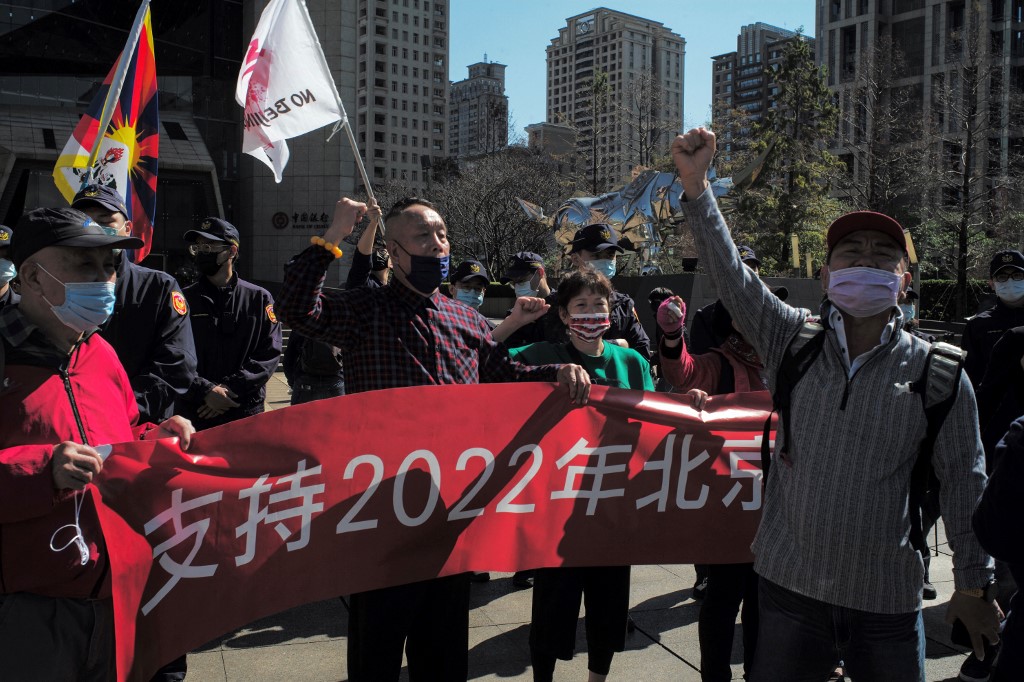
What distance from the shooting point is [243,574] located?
325 cm

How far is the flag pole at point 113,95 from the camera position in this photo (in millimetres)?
5439

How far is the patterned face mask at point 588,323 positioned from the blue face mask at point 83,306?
2.05 m

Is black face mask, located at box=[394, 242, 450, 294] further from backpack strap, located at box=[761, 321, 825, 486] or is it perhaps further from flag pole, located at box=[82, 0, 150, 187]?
flag pole, located at box=[82, 0, 150, 187]

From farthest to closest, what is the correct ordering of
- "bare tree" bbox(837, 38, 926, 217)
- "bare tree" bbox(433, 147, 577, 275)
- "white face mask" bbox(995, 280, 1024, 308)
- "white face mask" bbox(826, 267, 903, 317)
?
"bare tree" bbox(433, 147, 577, 275)
"bare tree" bbox(837, 38, 926, 217)
"white face mask" bbox(995, 280, 1024, 308)
"white face mask" bbox(826, 267, 903, 317)

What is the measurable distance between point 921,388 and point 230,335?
3.89m

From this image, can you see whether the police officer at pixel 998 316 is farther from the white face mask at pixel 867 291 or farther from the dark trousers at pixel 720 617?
the white face mask at pixel 867 291

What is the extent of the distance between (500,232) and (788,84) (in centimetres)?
1447

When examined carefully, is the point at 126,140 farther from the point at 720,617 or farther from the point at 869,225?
the point at 869,225

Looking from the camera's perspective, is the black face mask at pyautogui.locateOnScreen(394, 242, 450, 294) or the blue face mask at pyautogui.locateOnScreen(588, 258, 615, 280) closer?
the black face mask at pyautogui.locateOnScreen(394, 242, 450, 294)

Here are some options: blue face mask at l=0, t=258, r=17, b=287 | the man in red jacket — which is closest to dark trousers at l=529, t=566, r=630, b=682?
the man in red jacket

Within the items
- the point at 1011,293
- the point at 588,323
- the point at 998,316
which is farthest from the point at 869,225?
the point at 1011,293

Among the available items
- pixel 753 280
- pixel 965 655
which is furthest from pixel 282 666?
pixel 965 655

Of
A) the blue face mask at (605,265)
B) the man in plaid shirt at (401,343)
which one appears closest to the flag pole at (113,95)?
the man in plaid shirt at (401,343)

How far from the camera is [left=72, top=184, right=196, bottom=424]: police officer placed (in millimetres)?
4113
